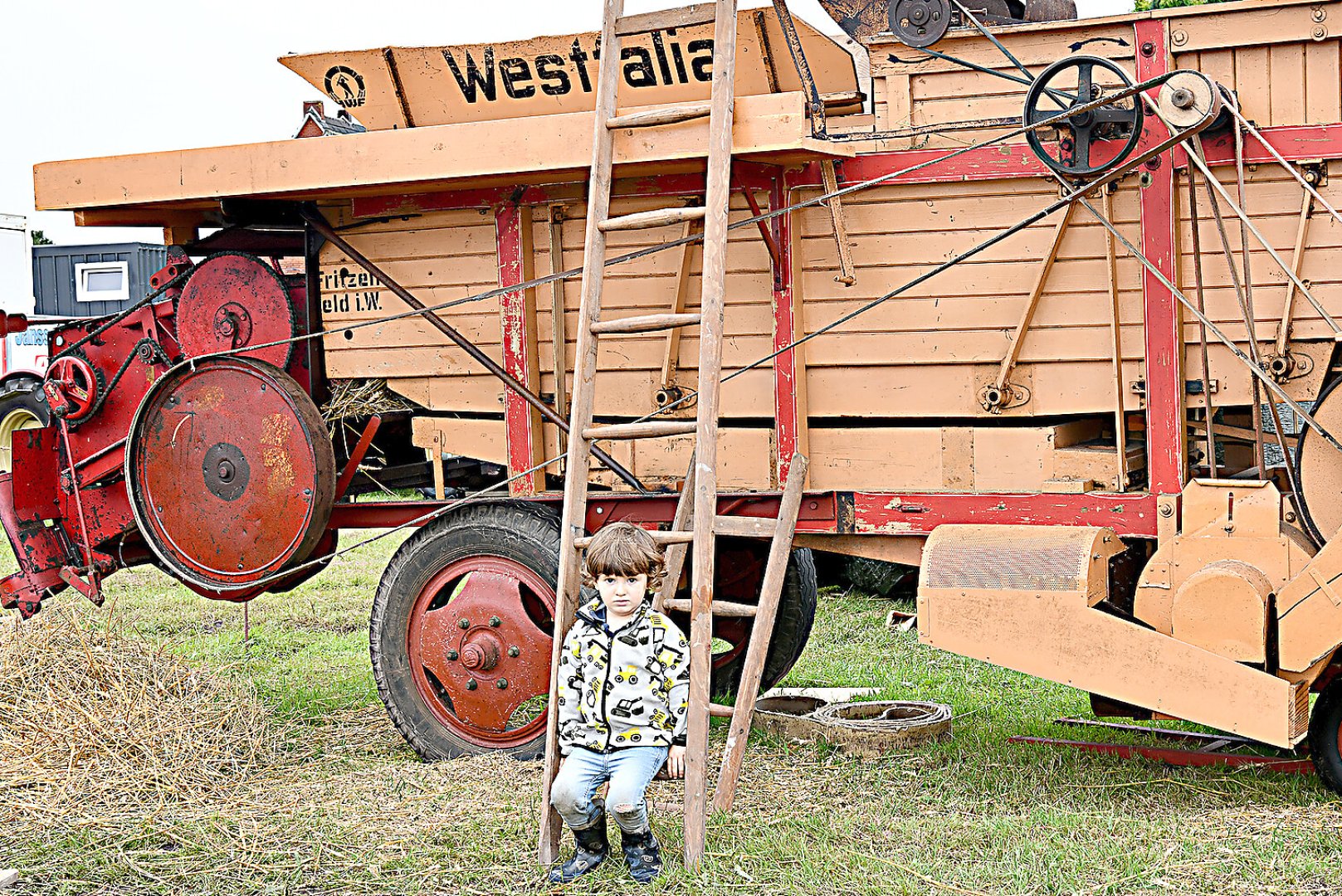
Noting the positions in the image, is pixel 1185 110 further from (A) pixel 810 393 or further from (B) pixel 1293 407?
(A) pixel 810 393

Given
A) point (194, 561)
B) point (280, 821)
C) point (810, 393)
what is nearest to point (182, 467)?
point (194, 561)

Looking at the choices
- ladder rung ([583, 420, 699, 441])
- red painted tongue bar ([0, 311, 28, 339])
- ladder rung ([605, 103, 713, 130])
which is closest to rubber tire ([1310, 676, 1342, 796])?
ladder rung ([583, 420, 699, 441])

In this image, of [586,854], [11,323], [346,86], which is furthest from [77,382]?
[586,854]

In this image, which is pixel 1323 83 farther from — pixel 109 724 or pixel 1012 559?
pixel 109 724

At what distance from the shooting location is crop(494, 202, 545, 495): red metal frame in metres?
5.88

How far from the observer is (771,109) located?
4.91m

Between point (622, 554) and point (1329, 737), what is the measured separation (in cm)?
263

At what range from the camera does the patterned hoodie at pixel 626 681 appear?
420 cm

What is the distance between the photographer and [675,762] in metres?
4.23

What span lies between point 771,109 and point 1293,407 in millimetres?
2082

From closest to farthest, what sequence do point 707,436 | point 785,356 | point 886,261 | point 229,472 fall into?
point 707,436 → point 886,261 → point 785,356 → point 229,472

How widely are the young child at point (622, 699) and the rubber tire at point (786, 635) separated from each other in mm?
2187

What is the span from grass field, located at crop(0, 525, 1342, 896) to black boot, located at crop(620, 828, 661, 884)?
2.4 inches

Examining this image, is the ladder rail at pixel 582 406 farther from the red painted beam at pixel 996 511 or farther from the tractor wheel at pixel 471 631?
the red painted beam at pixel 996 511
